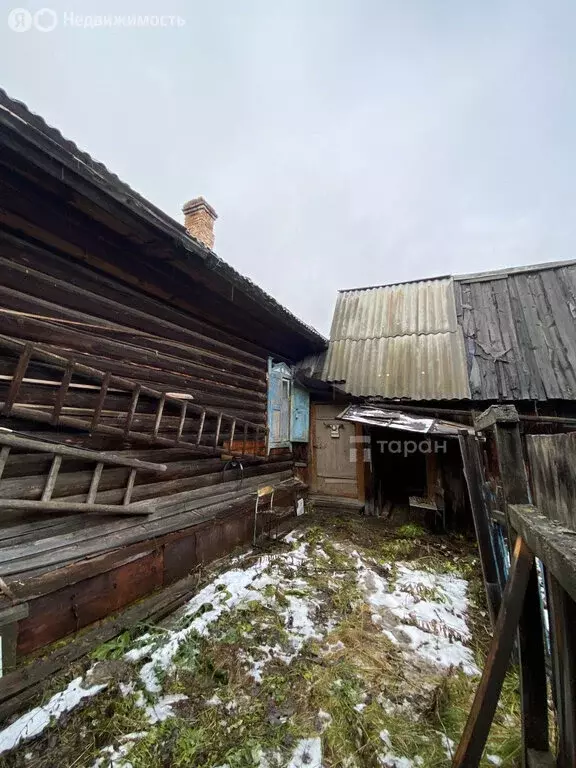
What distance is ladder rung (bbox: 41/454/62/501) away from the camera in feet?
9.39

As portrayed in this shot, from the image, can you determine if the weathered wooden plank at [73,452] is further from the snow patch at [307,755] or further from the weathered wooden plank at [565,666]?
the weathered wooden plank at [565,666]

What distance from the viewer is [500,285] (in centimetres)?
894

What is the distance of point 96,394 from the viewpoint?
3.51 metres

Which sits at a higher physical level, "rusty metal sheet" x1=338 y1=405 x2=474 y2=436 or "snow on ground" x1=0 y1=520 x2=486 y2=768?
"rusty metal sheet" x1=338 y1=405 x2=474 y2=436

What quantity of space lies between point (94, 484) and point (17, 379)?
1.23 meters

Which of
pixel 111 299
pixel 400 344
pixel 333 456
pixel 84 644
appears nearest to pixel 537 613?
pixel 84 644

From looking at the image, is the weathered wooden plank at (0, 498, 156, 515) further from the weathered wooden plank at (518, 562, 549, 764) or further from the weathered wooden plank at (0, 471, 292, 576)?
the weathered wooden plank at (518, 562, 549, 764)

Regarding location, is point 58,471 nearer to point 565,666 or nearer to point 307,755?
point 307,755

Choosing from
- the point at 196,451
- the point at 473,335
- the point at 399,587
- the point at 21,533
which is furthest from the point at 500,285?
the point at 21,533

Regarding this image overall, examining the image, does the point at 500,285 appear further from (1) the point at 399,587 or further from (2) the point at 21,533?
(2) the point at 21,533

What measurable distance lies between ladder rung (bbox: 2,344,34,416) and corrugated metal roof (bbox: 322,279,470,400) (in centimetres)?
619

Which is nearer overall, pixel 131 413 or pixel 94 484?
pixel 94 484

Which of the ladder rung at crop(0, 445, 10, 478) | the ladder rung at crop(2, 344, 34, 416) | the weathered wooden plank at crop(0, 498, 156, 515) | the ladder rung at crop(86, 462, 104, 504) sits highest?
the ladder rung at crop(2, 344, 34, 416)

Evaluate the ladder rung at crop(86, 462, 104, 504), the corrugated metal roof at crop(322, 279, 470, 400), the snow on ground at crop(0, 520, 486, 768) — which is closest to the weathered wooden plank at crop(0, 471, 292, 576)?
the ladder rung at crop(86, 462, 104, 504)
